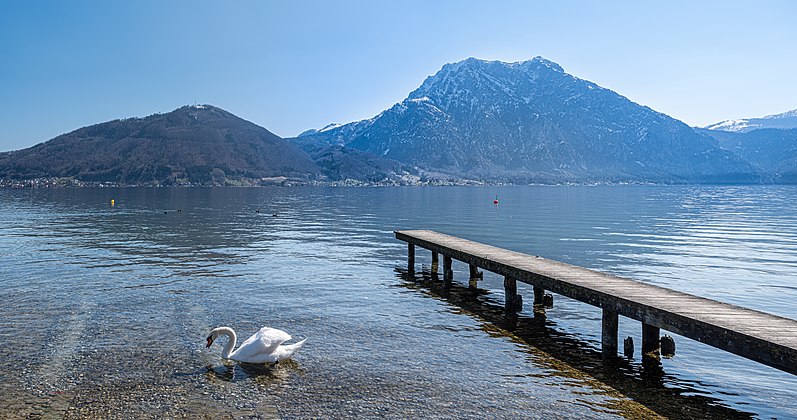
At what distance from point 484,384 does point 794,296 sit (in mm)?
18873

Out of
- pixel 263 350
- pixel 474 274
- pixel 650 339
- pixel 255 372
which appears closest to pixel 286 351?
pixel 263 350

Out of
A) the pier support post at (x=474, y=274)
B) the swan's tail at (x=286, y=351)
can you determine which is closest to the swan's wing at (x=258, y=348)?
the swan's tail at (x=286, y=351)

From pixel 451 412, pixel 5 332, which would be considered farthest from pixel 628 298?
pixel 5 332

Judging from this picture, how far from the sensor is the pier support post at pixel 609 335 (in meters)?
16.8

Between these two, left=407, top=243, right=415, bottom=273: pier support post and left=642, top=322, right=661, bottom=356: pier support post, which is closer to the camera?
left=642, top=322, right=661, bottom=356: pier support post

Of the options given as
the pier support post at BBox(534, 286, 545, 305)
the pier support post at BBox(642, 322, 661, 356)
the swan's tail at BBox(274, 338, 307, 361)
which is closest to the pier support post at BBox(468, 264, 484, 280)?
the pier support post at BBox(534, 286, 545, 305)

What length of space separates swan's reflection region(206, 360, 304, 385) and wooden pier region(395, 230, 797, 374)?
821 centimetres

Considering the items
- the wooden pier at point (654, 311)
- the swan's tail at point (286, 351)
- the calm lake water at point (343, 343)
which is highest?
the wooden pier at point (654, 311)

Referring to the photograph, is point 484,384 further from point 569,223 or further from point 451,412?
point 569,223

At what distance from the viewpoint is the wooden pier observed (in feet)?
40.1

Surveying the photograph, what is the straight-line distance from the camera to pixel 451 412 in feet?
40.9

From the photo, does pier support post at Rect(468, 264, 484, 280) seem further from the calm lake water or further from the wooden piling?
the wooden piling

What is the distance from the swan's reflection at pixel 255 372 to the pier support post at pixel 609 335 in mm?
8061

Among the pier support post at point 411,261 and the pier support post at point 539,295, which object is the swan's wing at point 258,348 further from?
the pier support post at point 411,261
